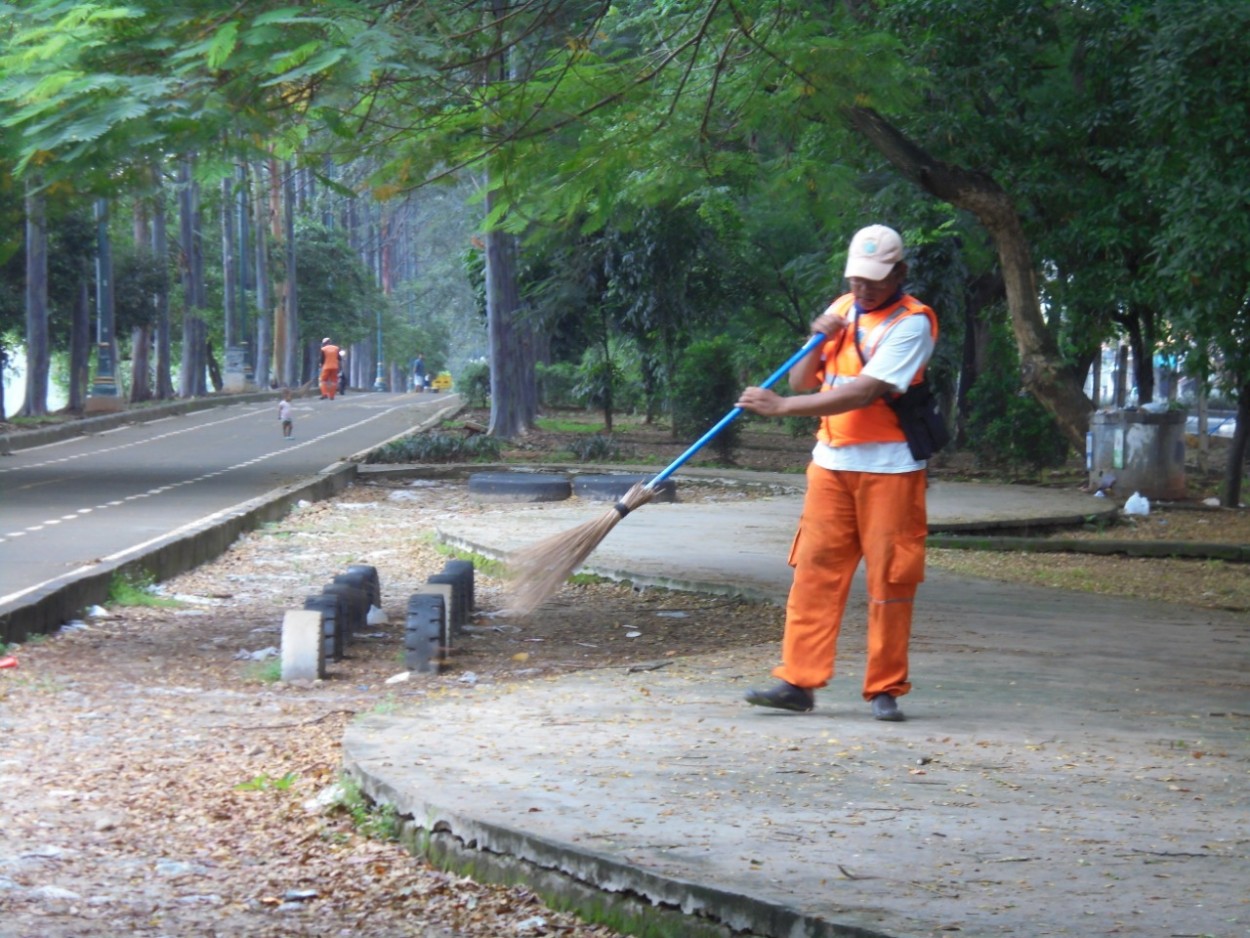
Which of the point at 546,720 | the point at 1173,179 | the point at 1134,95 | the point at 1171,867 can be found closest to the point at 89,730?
the point at 546,720

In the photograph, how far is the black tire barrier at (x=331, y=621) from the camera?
8.78 metres

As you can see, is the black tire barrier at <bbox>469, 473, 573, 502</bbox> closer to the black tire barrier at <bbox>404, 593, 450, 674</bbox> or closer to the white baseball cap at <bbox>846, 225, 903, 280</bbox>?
the black tire barrier at <bbox>404, 593, 450, 674</bbox>

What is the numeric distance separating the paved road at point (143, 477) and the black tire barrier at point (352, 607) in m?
1.89

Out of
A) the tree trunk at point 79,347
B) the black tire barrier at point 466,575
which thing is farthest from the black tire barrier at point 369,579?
the tree trunk at point 79,347

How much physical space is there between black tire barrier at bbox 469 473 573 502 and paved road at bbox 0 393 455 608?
269 cm

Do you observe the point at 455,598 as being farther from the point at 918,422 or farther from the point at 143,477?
the point at 143,477

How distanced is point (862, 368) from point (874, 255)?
41 centimetres

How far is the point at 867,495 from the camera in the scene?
607cm

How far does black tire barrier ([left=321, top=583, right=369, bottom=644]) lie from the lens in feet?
30.6

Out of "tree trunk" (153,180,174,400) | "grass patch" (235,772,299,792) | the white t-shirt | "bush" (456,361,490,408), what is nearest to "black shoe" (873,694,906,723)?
the white t-shirt

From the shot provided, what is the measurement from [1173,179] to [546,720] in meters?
10.8

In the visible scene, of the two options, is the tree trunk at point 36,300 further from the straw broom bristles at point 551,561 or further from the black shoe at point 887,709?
the black shoe at point 887,709

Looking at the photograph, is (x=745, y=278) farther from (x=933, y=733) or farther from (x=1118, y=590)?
(x=933, y=733)

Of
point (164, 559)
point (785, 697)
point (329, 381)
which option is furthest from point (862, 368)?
point (329, 381)
